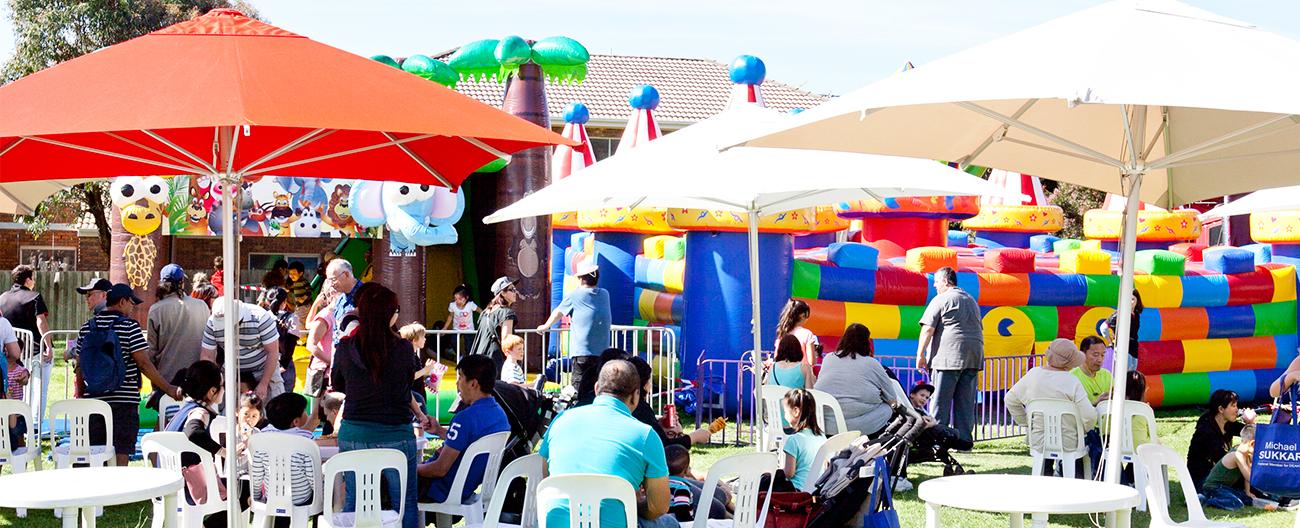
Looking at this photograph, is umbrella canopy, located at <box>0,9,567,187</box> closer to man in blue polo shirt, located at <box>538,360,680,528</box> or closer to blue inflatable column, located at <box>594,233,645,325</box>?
man in blue polo shirt, located at <box>538,360,680,528</box>

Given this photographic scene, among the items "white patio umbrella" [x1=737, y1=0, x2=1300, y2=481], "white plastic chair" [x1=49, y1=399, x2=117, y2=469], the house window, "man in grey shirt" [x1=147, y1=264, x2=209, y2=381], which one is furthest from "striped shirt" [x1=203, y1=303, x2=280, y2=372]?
the house window

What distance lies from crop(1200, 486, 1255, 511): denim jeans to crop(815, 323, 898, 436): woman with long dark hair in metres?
1.91

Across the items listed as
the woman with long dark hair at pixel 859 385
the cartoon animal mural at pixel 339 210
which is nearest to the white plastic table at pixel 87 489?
the woman with long dark hair at pixel 859 385

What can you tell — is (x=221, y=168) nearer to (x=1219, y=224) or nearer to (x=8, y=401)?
(x=8, y=401)

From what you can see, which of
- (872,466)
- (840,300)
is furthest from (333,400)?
(840,300)

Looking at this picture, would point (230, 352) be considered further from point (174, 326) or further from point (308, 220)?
point (308, 220)

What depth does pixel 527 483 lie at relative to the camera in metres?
5.36

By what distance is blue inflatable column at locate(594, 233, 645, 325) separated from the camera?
44.3ft

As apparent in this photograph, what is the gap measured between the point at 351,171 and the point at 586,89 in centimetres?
2841

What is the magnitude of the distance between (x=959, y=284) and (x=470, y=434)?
679cm

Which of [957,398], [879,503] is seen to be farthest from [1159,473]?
[957,398]

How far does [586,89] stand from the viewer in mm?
34500

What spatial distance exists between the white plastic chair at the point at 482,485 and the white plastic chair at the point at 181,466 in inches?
35.0

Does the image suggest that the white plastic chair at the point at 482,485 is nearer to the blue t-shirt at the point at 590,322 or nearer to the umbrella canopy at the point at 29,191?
the umbrella canopy at the point at 29,191
